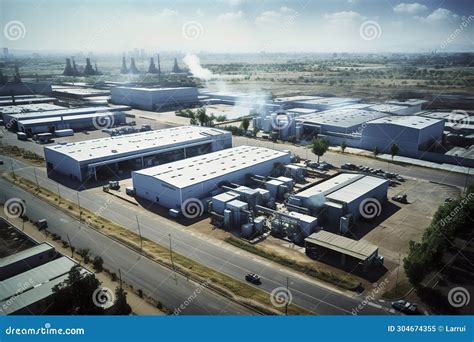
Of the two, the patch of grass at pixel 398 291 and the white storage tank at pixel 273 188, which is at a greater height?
the white storage tank at pixel 273 188

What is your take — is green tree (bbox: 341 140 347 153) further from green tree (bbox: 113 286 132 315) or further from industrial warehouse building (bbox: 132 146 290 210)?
green tree (bbox: 113 286 132 315)

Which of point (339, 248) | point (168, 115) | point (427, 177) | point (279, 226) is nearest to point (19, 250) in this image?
point (279, 226)

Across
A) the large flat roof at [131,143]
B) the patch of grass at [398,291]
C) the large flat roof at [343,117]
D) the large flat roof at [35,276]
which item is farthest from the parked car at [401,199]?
the large flat roof at [35,276]

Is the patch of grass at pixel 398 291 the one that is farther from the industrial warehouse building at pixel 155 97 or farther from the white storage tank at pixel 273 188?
the industrial warehouse building at pixel 155 97

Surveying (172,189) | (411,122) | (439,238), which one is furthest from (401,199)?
(172,189)

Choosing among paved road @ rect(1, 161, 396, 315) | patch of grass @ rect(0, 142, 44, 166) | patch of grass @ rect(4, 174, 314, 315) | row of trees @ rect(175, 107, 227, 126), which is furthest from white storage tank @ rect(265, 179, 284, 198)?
row of trees @ rect(175, 107, 227, 126)

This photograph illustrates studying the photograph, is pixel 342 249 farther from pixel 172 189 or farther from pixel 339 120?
pixel 339 120
